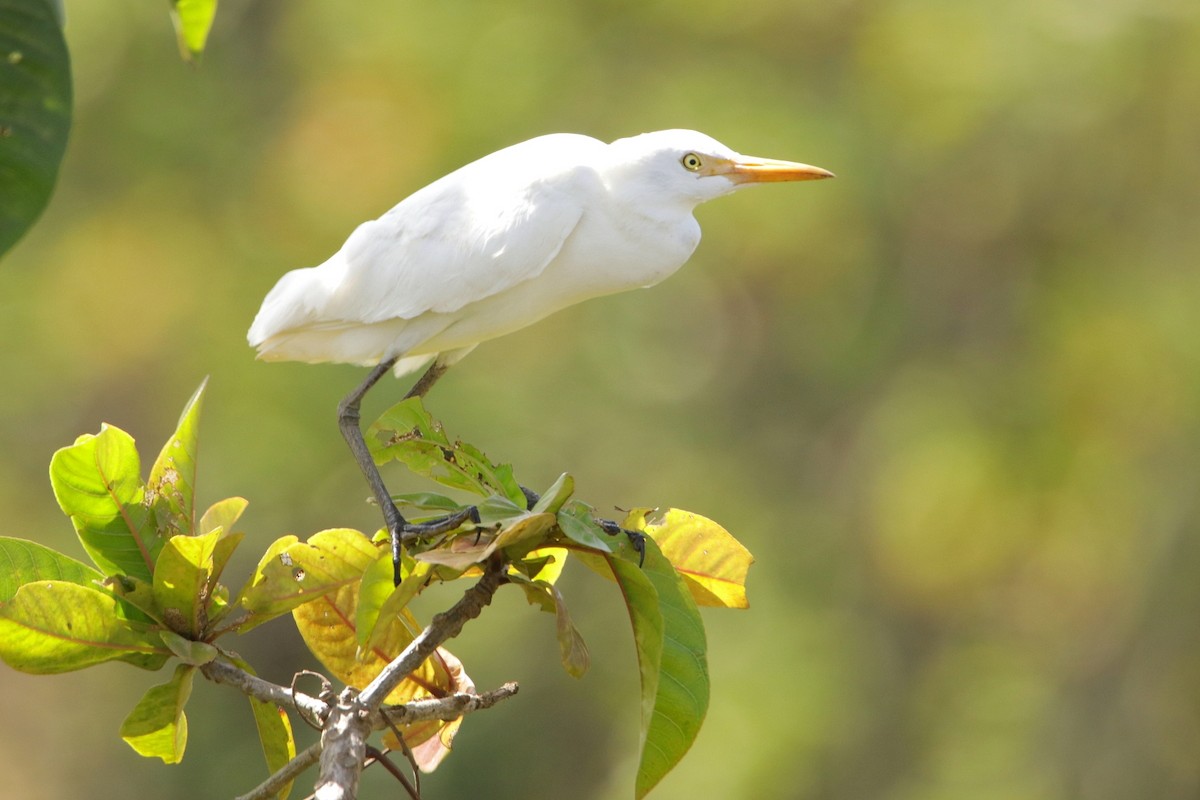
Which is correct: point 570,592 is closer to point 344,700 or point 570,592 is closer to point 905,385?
point 905,385

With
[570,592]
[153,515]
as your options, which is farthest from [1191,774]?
[153,515]

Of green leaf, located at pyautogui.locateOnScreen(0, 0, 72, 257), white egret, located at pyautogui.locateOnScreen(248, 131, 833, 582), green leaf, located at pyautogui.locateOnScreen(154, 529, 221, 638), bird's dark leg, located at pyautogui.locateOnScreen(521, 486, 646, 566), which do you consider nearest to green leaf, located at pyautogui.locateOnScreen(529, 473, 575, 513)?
bird's dark leg, located at pyautogui.locateOnScreen(521, 486, 646, 566)

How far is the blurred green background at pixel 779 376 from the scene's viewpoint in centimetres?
705

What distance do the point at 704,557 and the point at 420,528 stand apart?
13.9 inches

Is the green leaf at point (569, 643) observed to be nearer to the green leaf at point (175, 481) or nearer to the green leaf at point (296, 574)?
the green leaf at point (296, 574)

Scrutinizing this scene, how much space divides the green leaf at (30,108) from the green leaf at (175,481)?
50 cm

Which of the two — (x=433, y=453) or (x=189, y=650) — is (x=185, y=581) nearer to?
(x=189, y=650)

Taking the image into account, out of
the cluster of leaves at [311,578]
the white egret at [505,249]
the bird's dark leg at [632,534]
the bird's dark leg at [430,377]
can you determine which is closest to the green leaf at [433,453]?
the cluster of leaves at [311,578]

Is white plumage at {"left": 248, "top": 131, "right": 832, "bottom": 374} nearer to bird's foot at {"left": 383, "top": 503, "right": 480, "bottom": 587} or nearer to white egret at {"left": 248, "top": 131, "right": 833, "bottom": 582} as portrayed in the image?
white egret at {"left": 248, "top": 131, "right": 833, "bottom": 582}

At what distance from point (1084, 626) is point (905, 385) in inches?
64.5

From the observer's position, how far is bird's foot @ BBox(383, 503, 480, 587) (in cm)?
153

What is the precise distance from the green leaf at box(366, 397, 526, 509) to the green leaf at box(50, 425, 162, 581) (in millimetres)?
263

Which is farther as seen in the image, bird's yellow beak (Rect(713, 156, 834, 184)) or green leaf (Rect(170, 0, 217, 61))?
bird's yellow beak (Rect(713, 156, 834, 184))

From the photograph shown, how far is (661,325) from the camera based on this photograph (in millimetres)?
7441
